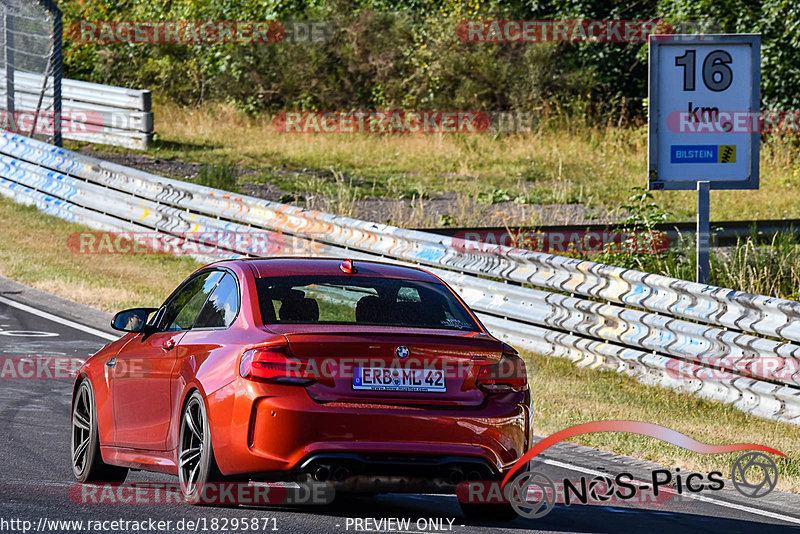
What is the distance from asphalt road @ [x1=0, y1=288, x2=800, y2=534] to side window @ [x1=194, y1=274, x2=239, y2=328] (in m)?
1.01

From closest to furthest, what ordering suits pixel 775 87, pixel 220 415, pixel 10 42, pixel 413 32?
pixel 220 415 → pixel 10 42 → pixel 775 87 → pixel 413 32

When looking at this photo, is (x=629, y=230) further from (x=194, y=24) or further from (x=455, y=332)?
(x=194, y=24)

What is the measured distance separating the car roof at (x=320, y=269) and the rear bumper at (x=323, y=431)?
101 cm

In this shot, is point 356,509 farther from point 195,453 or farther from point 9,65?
point 9,65

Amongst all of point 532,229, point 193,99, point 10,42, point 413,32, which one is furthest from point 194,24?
point 532,229

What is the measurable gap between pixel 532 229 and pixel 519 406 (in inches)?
443

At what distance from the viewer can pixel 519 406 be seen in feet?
22.7

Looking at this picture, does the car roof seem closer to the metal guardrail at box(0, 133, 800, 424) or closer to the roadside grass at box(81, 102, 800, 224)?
the metal guardrail at box(0, 133, 800, 424)

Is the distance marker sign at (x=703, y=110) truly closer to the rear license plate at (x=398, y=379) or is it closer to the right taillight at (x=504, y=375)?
the right taillight at (x=504, y=375)

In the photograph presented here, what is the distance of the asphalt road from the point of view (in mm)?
6957

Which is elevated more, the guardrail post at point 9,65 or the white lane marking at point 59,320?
the guardrail post at point 9,65

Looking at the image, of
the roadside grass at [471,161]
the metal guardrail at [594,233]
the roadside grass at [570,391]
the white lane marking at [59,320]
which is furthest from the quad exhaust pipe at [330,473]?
the roadside grass at [471,161]

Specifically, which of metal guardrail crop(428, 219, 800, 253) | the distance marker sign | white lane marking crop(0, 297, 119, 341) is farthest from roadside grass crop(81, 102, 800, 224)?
the distance marker sign

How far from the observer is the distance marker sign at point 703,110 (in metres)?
13.0
